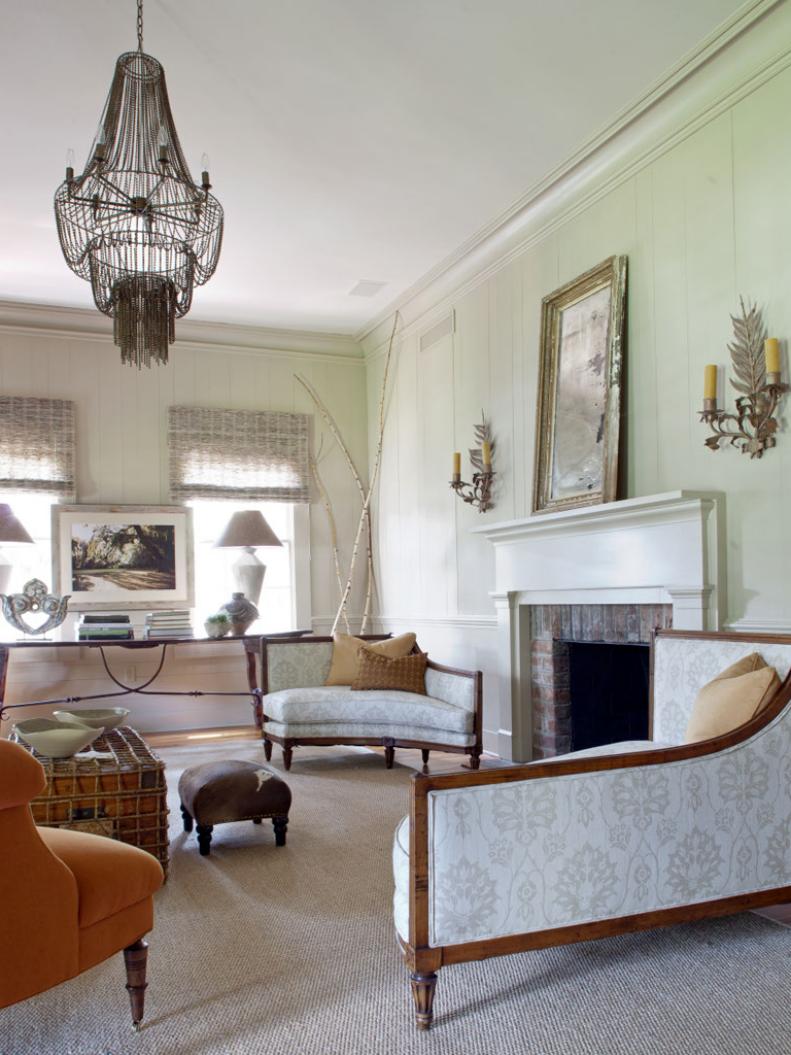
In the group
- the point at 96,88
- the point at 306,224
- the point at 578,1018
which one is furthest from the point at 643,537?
the point at 96,88

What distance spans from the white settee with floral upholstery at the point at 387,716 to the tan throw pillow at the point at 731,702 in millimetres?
2042

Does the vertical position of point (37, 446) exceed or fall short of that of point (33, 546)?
it exceeds it

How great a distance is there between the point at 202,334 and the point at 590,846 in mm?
5625

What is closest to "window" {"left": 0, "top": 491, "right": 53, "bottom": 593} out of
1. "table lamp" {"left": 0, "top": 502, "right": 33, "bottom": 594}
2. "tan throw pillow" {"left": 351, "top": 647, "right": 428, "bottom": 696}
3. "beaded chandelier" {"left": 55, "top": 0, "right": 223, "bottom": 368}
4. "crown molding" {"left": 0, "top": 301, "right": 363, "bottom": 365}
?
"table lamp" {"left": 0, "top": 502, "right": 33, "bottom": 594}

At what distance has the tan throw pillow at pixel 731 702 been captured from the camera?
250cm

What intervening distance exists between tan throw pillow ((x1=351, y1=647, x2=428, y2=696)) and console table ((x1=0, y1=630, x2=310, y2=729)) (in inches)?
26.1

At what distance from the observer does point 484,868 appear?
207 cm

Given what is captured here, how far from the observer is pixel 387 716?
480cm

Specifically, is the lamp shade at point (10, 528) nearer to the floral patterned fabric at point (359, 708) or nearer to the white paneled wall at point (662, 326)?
the floral patterned fabric at point (359, 708)

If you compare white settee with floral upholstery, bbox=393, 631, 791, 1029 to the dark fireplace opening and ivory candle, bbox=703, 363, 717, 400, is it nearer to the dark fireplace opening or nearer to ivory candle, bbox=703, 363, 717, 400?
ivory candle, bbox=703, 363, 717, 400

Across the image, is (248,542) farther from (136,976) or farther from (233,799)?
(136,976)

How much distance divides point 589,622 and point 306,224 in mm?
2822

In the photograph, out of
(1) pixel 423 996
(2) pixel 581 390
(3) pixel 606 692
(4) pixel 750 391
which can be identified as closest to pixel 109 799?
(1) pixel 423 996

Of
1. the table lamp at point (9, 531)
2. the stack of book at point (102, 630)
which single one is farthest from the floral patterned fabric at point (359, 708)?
the table lamp at point (9, 531)
